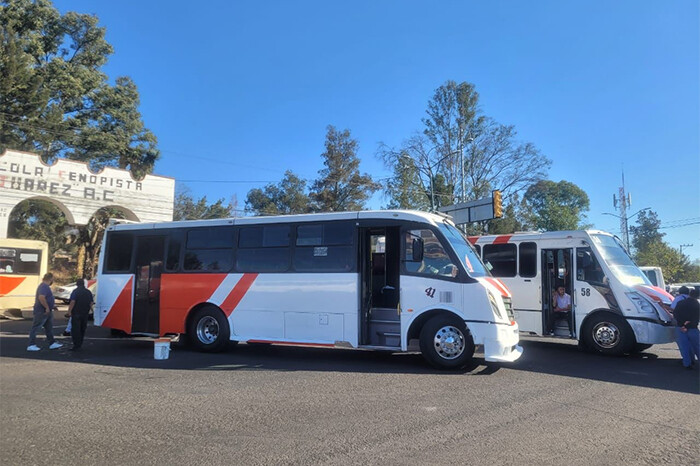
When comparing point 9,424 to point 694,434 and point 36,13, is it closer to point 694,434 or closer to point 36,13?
point 694,434

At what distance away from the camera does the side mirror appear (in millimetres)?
8781

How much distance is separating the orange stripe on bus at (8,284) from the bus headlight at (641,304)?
19533mm

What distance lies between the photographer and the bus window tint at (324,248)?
9.36 meters

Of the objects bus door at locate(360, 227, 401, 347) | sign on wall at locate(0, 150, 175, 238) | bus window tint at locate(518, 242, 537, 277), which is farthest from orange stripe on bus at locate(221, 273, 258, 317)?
sign on wall at locate(0, 150, 175, 238)

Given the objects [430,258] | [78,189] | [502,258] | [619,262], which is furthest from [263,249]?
[78,189]

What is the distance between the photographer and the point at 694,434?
508 cm

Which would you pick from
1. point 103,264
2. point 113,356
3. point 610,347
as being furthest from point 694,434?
point 103,264

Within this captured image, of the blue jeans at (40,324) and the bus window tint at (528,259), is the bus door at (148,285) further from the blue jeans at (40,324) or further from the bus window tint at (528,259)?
the bus window tint at (528,259)

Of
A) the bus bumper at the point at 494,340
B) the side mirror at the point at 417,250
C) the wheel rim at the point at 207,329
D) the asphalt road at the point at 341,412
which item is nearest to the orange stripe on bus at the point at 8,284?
the asphalt road at the point at 341,412

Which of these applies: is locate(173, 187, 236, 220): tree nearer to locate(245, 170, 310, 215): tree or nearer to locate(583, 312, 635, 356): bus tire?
locate(245, 170, 310, 215): tree

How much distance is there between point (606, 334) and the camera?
10.4m

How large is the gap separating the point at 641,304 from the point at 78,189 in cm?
2338

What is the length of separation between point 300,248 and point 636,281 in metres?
7.47

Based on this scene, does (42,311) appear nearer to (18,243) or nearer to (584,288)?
(18,243)
